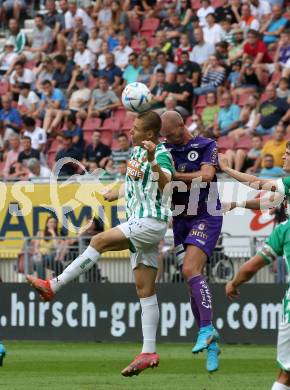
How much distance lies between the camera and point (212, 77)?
75.9 ft

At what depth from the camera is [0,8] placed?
30219 mm

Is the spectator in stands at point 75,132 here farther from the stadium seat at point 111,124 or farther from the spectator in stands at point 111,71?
the spectator in stands at point 111,71

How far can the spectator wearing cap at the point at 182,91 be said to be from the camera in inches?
907

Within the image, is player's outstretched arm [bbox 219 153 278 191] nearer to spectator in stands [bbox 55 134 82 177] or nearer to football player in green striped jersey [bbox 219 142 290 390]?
football player in green striped jersey [bbox 219 142 290 390]

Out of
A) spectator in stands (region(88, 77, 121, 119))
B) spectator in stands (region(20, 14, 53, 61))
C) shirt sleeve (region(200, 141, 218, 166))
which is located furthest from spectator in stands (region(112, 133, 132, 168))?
shirt sleeve (region(200, 141, 218, 166))

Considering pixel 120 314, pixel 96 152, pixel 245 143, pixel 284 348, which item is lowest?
pixel 120 314

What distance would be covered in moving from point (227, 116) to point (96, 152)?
257 centimetres

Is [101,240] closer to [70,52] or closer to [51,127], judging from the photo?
[51,127]

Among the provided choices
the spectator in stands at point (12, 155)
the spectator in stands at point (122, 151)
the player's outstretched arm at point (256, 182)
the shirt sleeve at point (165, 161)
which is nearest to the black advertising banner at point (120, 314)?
the spectator in stands at point (122, 151)

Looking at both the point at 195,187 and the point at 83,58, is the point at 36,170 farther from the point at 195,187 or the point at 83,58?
the point at 195,187

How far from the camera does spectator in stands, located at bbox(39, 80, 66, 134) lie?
82.6 ft

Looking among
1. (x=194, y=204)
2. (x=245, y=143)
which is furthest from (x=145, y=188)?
(x=245, y=143)

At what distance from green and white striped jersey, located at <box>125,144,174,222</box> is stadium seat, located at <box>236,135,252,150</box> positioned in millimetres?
9294

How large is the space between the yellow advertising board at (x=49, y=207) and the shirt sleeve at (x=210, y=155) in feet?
24.2
